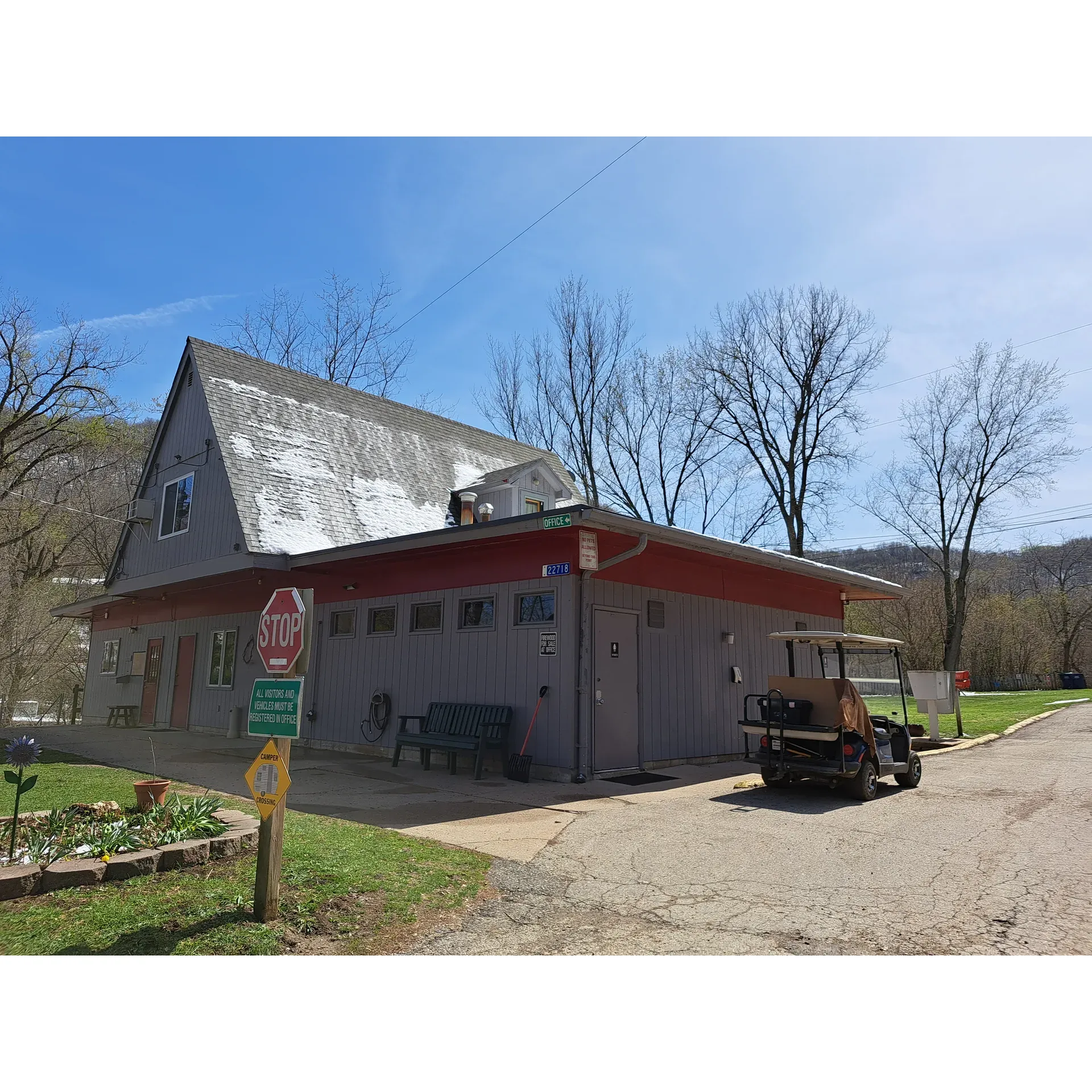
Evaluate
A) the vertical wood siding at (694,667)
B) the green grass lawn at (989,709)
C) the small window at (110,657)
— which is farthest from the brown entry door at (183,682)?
the green grass lawn at (989,709)

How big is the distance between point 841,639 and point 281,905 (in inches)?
292

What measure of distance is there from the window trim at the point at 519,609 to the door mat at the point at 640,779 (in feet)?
7.34

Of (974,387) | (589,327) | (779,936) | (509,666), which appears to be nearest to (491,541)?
(509,666)

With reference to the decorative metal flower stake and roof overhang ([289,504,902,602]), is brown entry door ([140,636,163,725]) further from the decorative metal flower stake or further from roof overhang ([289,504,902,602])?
the decorative metal flower stake

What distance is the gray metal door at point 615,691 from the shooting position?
10.6 m

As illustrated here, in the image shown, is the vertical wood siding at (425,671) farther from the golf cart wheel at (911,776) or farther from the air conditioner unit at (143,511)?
the golf cart wheel at (911,776)

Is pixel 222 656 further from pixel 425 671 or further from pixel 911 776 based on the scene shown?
pixel 911 776

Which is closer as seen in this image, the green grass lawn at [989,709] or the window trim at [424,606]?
the window trim at [424,606]

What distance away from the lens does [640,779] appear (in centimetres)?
1056

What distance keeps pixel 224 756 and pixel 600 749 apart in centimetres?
646

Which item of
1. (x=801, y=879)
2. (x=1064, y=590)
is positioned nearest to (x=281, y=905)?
(x=801, y=879)

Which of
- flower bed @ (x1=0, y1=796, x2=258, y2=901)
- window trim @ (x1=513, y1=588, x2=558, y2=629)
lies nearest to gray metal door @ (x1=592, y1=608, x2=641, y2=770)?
window trim @ (x1=513, y1=588, x2=558, y2=629)

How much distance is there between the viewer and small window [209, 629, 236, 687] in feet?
57.6

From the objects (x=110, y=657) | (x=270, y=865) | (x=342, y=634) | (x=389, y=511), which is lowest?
(x=270, y=865)
